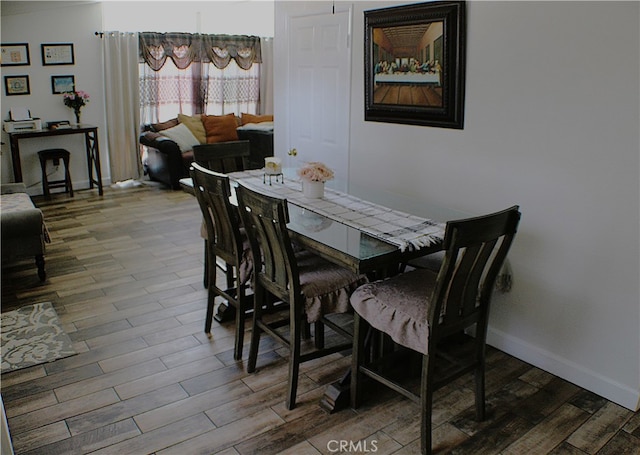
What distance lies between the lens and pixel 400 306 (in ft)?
8.05

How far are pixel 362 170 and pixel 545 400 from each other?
1.99 meters

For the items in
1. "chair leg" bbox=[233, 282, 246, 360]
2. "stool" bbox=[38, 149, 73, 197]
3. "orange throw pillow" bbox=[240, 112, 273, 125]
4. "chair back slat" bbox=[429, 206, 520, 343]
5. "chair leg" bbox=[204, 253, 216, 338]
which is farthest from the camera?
"orange throw pillow" bbox=[240, 112, 273, 125]

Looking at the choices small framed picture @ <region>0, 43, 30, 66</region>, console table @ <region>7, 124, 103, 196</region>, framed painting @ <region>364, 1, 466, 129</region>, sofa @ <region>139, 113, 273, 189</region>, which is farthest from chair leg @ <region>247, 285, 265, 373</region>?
small framed picture @ <region>0, 43, 30, 66</region>

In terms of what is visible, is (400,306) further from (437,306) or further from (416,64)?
(416,64)

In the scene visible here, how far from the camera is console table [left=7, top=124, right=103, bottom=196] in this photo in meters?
6.14

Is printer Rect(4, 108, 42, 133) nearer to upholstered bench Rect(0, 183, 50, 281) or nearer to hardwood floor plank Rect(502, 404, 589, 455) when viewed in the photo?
upholstered bench Rect(0, 183, 50, 281)

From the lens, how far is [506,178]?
3.11m

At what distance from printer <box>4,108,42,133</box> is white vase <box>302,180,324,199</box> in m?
4.37

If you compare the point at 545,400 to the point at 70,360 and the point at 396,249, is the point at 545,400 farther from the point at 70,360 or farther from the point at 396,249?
the point at 70,360

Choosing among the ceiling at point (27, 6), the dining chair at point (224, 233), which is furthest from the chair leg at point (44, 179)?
the dining chair at point (224, 233)

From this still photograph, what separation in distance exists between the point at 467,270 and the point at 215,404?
1361 millimetres

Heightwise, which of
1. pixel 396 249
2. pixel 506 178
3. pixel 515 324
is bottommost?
pixel 515 324

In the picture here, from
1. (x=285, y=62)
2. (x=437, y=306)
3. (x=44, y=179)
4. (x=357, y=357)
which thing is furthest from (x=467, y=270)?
(x=44, y=179)

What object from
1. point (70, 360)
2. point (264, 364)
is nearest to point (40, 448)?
point (70, 360)
